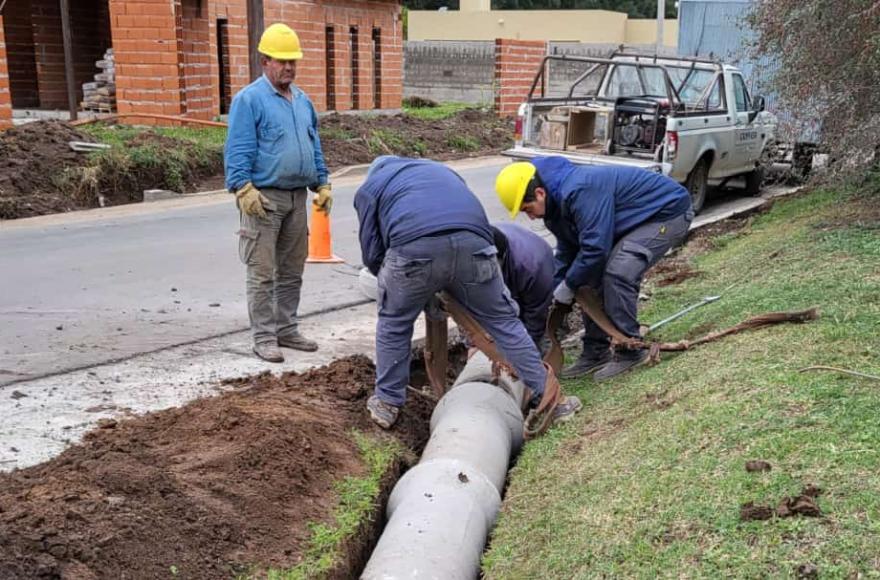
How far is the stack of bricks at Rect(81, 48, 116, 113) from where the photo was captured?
1892 cm

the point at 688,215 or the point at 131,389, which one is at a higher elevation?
the point at 688,215

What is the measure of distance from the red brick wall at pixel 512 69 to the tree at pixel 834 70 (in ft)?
58.7

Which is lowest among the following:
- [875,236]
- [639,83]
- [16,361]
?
[16,361]

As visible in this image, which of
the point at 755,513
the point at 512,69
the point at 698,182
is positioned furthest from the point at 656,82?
the point at 512,69

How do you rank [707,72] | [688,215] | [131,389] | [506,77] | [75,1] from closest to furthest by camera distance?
[131,389], [688,215], [707,72], [75,1], [506,77]

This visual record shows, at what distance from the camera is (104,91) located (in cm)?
1902

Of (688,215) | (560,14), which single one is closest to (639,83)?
(688,215)

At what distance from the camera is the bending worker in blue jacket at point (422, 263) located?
4691mm

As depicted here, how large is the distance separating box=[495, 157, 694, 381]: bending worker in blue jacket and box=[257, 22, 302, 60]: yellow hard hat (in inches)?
66.1

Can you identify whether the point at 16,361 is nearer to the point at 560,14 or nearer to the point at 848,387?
the point at 848,387

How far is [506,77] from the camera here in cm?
2725

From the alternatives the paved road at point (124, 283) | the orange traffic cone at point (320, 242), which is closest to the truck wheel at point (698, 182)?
the paved road at point (124, 283)

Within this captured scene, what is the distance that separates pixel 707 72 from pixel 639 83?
3.09ft

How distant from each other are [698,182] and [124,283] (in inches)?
312
